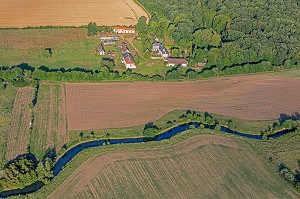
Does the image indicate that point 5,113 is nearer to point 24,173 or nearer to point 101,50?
point 24,173

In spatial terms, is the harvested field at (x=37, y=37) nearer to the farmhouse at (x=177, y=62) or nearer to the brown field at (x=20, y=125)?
the brown field at (x=20, y=125)

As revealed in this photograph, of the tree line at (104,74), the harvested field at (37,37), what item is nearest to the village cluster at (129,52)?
the tree line at (104,74)

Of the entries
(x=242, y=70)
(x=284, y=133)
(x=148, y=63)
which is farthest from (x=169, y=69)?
(x=284, y=133)

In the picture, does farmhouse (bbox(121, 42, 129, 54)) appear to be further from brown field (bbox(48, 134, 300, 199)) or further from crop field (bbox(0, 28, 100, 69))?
brown field (bbox(48, 134, 300, 199))

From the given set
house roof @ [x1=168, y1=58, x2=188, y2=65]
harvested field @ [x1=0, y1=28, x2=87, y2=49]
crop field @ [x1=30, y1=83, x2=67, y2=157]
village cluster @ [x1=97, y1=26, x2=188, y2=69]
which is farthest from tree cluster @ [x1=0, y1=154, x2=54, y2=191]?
harvested field @ [x1=0, y1=28, x2=87, y2=49]

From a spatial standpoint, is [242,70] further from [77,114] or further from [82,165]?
[82,165]

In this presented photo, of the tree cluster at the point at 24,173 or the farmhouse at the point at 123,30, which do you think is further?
the farmhouse at the point at 123,30
